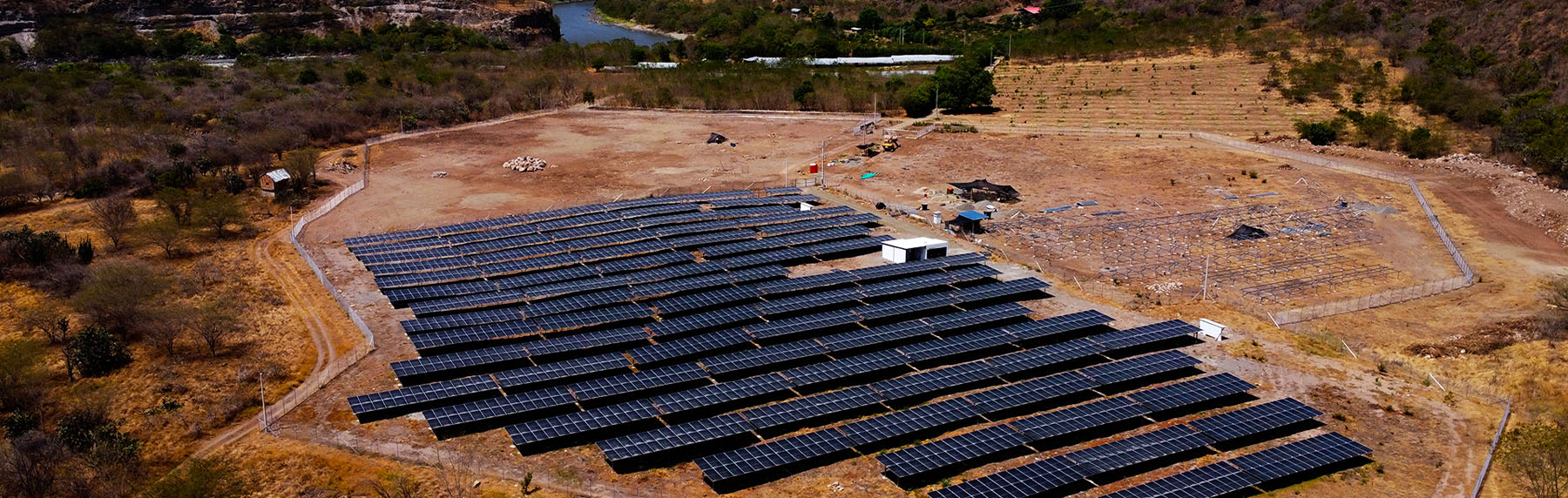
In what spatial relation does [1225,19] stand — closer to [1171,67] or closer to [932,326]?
[1171,67]

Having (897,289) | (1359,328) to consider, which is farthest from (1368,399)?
(897,289)

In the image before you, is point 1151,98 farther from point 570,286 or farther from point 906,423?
point 906,423

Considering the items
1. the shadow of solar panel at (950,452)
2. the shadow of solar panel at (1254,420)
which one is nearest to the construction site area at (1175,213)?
the shadow of solar panel at (1254,420)

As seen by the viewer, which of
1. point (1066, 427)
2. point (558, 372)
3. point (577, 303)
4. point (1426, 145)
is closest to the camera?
point (1066, 427)

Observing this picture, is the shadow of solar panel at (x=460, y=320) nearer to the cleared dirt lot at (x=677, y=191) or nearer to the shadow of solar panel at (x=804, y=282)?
the cleared dirt lot at (x=677, y=191)

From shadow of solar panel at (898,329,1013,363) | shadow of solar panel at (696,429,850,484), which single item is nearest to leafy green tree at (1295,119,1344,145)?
shadow of solar panel at (898,329,1013,363)

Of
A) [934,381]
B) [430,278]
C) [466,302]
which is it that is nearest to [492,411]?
[466,302]
